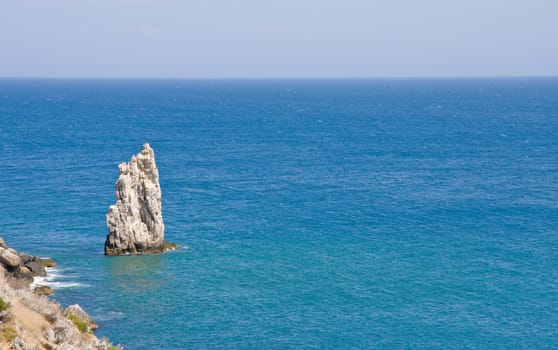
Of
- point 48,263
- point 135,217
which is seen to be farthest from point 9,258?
point 135,217

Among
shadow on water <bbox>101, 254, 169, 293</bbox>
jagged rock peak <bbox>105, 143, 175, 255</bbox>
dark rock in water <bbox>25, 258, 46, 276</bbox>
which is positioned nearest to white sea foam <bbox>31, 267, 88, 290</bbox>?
dark rock in water <bbox>25, 258, 46, 276</bbox>

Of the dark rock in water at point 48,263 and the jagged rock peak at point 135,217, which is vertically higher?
the jagged rock peak at point 135,217

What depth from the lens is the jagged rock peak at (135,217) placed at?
86.0 m

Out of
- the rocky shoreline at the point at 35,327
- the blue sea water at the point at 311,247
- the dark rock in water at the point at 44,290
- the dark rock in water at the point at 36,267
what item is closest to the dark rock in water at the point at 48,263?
the dark rock in water at the point at 36,267

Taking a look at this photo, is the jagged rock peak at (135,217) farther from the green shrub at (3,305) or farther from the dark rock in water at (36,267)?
the green shrub at (3,305)

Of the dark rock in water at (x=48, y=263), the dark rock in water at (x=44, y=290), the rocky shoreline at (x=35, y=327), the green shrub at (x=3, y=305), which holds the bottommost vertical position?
the dark rock in water at (x=44, y=290)

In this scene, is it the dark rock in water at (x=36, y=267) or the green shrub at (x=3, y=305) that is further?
the dark rock in water at (x=36, y=267)

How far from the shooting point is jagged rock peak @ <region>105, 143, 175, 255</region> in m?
86.0

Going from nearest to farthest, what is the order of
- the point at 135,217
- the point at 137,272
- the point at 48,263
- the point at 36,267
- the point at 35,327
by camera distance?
1. the point at 35,327
2. the point at 36,267
3. the point at 48,263
4. the point at 137,272
5. the point at 135,217

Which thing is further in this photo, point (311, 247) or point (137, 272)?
point (311, 247)

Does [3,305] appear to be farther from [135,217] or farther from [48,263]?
[135,217]

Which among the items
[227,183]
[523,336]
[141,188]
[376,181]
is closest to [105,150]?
[227,183]

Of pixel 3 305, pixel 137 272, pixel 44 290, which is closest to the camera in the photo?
pixel 3 305

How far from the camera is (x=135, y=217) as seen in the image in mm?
86688
